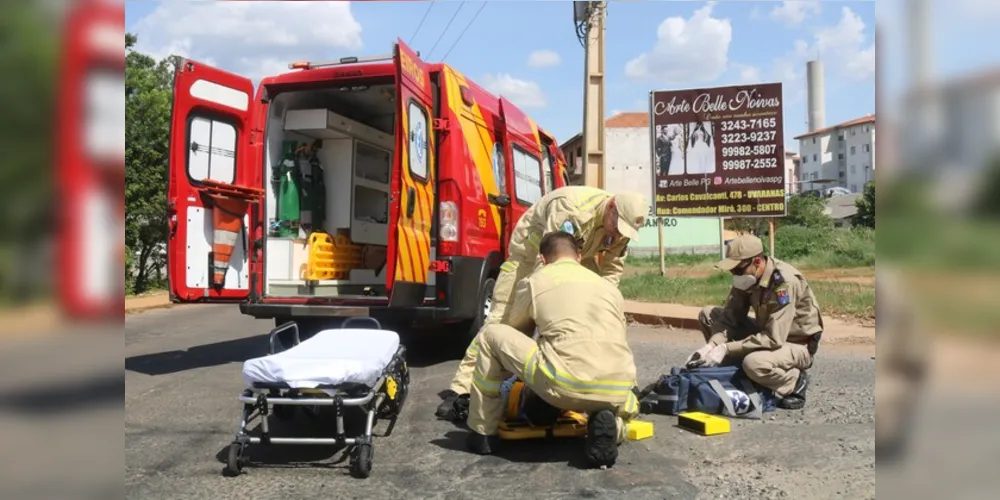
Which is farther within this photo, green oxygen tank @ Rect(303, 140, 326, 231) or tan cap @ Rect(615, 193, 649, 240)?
green oxygen tank @ Rect(303, 140, 326, 231)

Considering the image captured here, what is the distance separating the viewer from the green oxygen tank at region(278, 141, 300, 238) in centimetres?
711

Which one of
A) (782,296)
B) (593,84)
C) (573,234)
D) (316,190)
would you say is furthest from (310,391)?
(593,84)

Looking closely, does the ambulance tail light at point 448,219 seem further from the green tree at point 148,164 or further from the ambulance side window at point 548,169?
the ambulance side window at point 548,169

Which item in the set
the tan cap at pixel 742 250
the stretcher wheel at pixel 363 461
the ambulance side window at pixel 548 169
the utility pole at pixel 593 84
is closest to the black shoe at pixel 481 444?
the stretcher wheel at pixel 363 461

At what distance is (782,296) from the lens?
4711mm

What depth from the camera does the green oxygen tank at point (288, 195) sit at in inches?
280

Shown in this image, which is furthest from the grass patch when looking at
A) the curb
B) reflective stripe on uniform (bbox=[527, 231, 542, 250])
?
reflective stripe on uniform (bbox=[527, 231, 542, 250])

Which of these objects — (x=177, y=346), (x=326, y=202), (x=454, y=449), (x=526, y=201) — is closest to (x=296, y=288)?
(x=326, y=202)

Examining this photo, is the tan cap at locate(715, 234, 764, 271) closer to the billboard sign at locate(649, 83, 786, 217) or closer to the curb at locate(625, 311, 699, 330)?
the curb at locate(625, 311, 699, 330)

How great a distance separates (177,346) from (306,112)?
11.4ft

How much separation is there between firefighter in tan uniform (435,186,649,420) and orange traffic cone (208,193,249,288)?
263 cm

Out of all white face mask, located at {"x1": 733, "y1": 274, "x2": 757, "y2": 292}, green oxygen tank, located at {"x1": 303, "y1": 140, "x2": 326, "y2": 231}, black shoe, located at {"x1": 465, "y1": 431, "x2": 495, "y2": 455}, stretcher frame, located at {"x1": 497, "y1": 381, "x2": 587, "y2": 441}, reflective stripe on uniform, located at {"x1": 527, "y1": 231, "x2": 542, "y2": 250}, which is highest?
green oxygen tank, located at {"x1": 303, "y1": 140, "x2": 326, "y2": 231}

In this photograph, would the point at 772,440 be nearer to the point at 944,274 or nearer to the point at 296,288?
the point at 944,274

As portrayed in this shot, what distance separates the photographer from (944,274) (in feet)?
3.77
